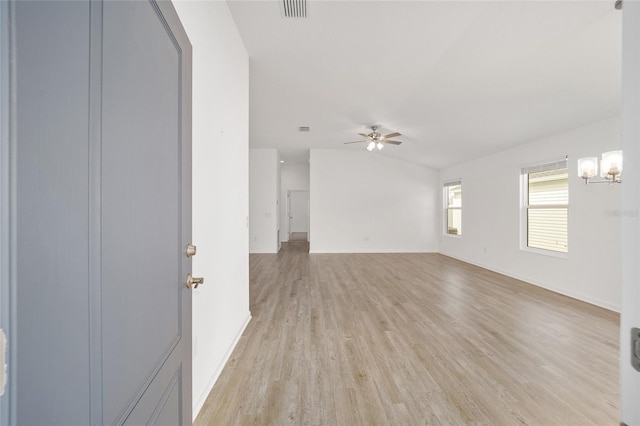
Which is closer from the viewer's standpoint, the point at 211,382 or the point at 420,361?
the point at 211,382

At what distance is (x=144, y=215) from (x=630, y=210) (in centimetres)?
113

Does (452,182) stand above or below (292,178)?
below

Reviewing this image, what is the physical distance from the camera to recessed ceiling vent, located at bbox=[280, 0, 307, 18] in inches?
83.0

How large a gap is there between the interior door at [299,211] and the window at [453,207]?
221 inches

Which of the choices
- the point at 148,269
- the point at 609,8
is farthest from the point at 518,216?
the point at 148,269

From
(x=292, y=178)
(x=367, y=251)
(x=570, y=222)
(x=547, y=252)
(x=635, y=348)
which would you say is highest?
(x=292, y=178)

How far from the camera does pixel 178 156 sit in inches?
39.5

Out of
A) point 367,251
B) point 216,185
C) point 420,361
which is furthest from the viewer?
point 367,251

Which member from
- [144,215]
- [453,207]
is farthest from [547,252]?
[144,215]

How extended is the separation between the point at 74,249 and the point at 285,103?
4031mm

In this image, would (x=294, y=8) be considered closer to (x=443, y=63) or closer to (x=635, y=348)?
(x=443, y=63)

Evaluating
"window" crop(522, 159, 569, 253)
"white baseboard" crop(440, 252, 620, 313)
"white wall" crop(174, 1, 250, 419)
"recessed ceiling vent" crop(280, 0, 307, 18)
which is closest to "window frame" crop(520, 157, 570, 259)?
"window" crop(522, 159, 569, 253)

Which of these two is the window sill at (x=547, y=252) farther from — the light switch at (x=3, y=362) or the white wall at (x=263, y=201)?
the white wall at (x=263, y=201)

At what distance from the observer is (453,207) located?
271 inches
